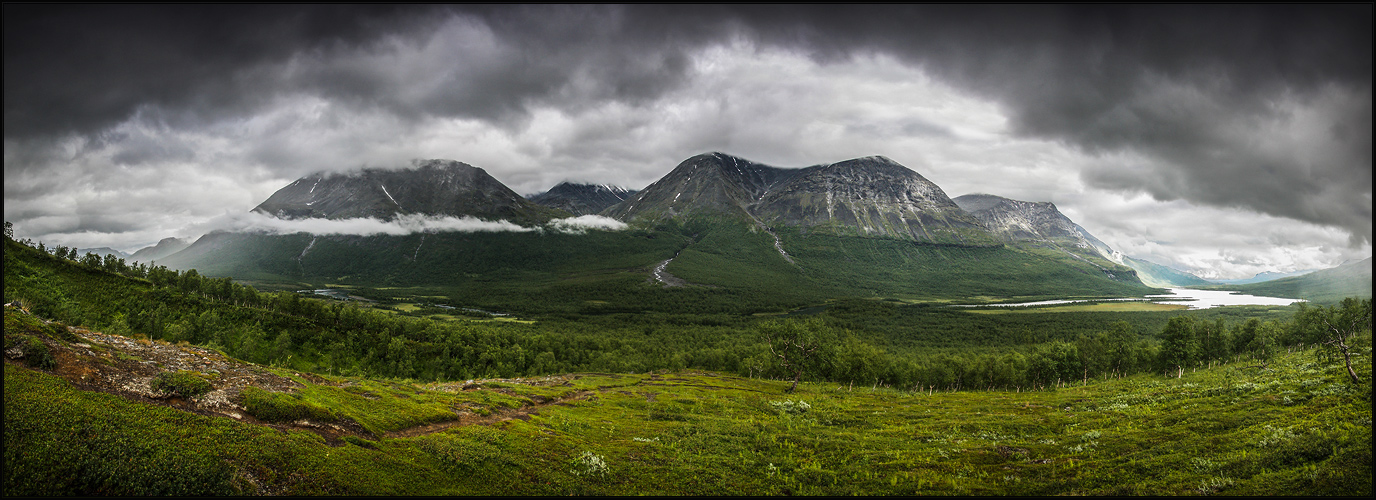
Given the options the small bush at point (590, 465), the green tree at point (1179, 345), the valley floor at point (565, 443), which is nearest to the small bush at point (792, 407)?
the valley floor at point (565, 443)

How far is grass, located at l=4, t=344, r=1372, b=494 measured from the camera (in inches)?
774

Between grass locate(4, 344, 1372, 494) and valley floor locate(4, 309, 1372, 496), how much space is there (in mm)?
127

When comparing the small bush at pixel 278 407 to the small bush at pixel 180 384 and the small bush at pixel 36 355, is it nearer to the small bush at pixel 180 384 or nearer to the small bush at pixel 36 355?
the small bush at pixel 180 384

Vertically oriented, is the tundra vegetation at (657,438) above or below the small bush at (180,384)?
below

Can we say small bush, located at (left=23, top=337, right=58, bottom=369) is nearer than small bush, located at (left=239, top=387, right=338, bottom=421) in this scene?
Yes

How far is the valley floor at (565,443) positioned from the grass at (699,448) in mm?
127

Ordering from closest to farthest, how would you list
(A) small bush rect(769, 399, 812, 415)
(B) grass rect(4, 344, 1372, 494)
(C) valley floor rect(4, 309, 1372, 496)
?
(B) grass rect(4, 344, 1372, 494), (C) valley floor rect(4, 309, 1372, 496), (A) small bush rect(769, 399, 812, 415)

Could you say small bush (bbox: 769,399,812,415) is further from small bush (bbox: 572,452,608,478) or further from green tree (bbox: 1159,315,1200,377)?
green tree (bbox: 1159,315,1200,377)

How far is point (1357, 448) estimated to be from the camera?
2112 centimetres

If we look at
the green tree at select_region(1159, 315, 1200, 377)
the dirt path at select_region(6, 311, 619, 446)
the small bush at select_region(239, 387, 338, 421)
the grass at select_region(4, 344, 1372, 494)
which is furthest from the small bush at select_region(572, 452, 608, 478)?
the green tree at select_region(1159, 315, 1200, 377)

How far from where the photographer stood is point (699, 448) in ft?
130

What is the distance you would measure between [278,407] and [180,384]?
488 cm

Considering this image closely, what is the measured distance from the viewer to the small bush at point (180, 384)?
26.3 metres

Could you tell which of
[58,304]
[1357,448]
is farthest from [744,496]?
[58,304]
